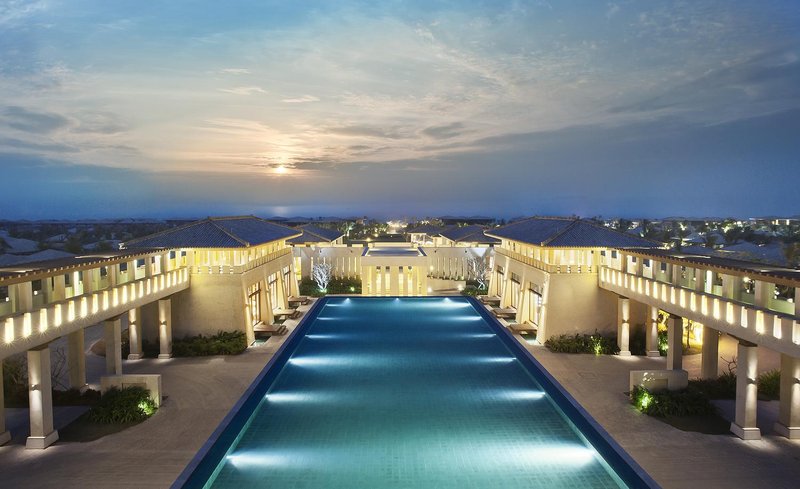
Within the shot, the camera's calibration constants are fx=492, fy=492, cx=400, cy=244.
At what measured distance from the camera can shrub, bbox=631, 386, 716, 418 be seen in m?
15.3

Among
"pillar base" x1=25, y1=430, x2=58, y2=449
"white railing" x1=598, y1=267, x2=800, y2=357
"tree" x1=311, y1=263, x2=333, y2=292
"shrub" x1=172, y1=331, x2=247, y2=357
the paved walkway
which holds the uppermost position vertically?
"white railing" x1=598, y1=267, x2=800, y2=357

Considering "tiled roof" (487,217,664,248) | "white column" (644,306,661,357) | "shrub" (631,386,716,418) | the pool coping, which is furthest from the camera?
"tiled roof" (487,217,664,248)

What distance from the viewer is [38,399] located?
13.5 metres

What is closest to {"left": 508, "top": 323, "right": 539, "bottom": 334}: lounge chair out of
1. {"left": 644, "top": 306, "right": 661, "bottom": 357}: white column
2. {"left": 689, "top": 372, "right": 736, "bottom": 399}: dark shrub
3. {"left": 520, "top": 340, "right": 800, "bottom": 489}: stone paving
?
{"left": 644, "top": 306, "right": 661, "bottom": 357}: white column

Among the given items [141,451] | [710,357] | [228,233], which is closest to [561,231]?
[710,357]

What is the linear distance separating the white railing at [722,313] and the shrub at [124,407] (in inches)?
697

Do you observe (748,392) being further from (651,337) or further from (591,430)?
(651,337)

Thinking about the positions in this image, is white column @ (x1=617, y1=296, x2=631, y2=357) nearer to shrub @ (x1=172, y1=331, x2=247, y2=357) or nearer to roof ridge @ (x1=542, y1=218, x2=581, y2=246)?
roof ridge @ (x1=542, y1=218, x2=581, y2=246)

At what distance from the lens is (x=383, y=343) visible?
2361 cm

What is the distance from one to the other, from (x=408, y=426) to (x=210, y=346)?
37.2ft

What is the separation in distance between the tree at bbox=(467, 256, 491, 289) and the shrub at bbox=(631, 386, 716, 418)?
894 inches

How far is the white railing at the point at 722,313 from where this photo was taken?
12148mm

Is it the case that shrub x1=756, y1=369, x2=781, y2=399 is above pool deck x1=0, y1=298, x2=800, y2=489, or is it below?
above

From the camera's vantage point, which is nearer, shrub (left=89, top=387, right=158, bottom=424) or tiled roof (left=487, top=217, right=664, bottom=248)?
shrub (left=89, top=387, right=158, bottom=424)
